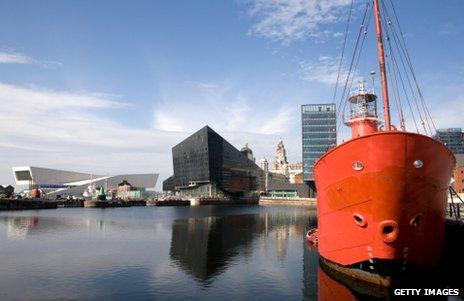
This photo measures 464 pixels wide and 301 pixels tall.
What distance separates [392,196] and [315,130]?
159790 millimetres

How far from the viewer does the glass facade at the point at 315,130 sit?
586 ft

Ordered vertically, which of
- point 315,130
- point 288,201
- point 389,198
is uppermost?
point 315,130

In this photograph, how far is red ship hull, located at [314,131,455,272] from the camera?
2292 cm

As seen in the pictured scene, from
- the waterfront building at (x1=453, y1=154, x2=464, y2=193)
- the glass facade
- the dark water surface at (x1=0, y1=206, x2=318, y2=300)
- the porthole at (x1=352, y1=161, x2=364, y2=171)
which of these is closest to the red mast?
the porthole at (x1=352, y1=161, x2=364, y2=171)

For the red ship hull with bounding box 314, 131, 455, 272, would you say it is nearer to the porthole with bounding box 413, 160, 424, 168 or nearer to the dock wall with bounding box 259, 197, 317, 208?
the porthole with bounding box 413, 160, 424, 168

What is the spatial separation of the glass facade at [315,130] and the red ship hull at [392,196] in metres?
154

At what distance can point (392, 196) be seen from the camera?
2298 cm

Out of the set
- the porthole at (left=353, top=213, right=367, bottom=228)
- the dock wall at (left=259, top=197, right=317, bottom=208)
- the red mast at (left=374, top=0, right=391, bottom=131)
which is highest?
the red mast at (left=374, top=0, right=391, bottom=131)

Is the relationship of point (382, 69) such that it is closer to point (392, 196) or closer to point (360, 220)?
point (392, 196)

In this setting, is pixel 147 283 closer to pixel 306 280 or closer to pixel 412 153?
pixel 306 280

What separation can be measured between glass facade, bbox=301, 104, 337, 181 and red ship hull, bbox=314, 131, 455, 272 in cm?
15400

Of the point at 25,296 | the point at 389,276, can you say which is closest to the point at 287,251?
the point at 389,276

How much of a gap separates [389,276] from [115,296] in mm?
15999

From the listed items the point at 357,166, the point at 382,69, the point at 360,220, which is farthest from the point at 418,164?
the point at 382,69
